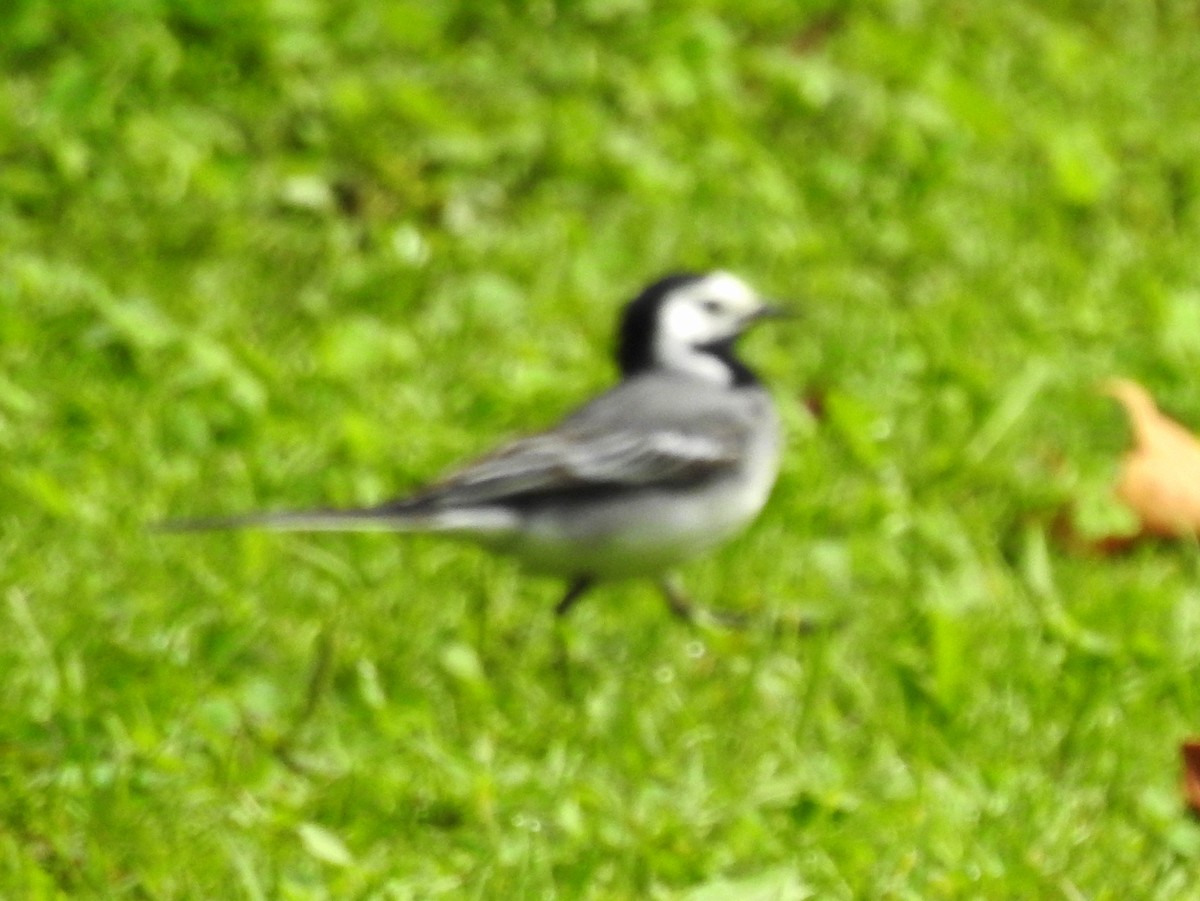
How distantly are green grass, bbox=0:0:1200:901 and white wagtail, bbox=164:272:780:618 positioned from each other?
0.22m

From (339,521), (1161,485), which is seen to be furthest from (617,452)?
(1161,485)

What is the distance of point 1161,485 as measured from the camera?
6.66 metres

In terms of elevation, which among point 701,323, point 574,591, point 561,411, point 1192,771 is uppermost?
point 1192,771

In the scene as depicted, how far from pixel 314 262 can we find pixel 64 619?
2492mm

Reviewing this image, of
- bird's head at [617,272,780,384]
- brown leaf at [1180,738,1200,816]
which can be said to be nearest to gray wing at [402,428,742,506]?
bird's head at [617,272,780,384]

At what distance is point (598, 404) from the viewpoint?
19.7ft

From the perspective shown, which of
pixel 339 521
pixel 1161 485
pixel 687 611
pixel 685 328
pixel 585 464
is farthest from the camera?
pixel 1161 485

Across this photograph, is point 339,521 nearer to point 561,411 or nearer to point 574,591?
point 574,591

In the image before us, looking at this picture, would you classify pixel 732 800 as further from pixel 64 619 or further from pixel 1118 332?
pixel 1118 332

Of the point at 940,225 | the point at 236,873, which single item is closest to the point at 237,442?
the point at 236,873

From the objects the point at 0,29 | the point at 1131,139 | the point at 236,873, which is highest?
the point at 236,873

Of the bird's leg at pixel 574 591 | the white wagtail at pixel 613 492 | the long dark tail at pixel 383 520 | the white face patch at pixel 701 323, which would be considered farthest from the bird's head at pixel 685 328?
the long dark tail at pixel 383 520

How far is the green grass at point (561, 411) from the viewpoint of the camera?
483cm

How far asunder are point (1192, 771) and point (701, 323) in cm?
193
